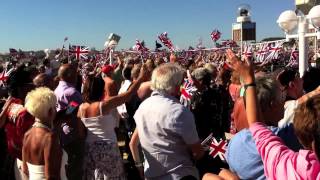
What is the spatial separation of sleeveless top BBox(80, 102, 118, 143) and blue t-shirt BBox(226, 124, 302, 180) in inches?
87.9

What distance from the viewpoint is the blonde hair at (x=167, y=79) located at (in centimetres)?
380

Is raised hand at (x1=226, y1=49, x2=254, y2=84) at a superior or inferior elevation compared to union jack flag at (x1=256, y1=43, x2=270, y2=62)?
superior

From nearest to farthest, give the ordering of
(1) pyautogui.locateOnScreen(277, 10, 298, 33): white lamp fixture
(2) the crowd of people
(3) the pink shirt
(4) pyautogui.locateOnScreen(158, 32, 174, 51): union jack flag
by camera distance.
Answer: (3) the pink shirt
(2) the crowd of people
(1) pyautogui.locateOnScreen(277, 10, 298, 33): white lamp fixture
(4) pyautogui.locateOnScreen(158, 32, 174, 51): union jack flag

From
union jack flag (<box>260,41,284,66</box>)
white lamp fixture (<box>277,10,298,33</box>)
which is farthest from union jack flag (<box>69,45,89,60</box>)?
white lamp fixture (<box>277,10,298,33</box>)

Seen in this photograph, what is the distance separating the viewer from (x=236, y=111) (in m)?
3.85

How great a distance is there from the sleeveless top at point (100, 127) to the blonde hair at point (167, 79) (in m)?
1.13

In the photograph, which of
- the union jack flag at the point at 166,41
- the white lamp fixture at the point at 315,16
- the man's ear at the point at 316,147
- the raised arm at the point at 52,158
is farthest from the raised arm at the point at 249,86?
the union jack flag at the point at 166,41

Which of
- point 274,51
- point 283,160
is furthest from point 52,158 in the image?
point 274,51

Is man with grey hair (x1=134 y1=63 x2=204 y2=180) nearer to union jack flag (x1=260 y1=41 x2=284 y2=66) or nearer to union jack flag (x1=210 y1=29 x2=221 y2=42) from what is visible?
union jack flag (x1=260 y1=41 x2=284 y2=66)

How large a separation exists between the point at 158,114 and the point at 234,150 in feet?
3.26

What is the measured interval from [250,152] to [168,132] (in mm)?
1053

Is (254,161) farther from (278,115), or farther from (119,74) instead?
(119,74)

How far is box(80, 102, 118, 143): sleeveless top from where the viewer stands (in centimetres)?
488

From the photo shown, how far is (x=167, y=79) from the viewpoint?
381 cm
